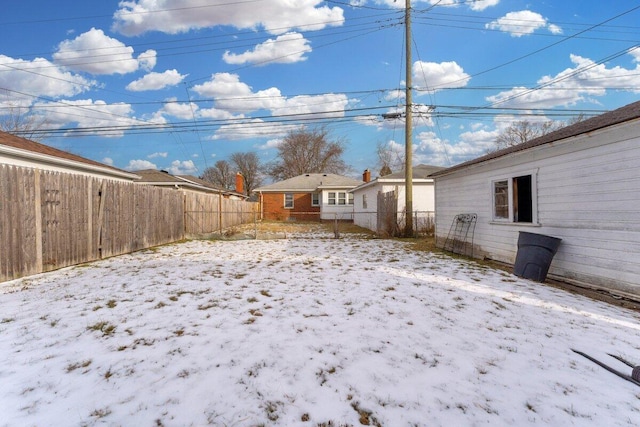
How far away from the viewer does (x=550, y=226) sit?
249 inches

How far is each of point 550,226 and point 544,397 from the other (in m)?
5.08

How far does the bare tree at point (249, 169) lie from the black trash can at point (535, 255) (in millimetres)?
48678

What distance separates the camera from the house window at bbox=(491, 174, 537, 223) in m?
7.29

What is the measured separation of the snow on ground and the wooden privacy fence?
0.78 meters

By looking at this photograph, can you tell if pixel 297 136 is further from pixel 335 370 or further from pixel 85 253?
pixel 335 370

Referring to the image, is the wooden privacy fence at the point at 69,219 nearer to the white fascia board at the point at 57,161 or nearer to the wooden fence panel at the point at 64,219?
the wooden fence panel at the point at 64,219

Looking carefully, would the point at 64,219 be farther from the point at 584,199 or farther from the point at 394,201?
the point at 394,201

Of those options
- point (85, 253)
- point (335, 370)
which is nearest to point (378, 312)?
point (335, 370)

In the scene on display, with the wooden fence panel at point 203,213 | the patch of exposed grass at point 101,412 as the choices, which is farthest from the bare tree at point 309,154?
the patch of exposed grass at point 101,412

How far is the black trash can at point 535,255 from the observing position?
6.01 metres

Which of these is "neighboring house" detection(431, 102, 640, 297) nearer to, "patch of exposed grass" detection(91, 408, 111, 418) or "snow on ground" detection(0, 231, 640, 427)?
"snow on ground" detection(0, 231, 640, 427)

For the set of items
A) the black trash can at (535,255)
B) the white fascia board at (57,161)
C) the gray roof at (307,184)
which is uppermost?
the gray roof at (307,184)

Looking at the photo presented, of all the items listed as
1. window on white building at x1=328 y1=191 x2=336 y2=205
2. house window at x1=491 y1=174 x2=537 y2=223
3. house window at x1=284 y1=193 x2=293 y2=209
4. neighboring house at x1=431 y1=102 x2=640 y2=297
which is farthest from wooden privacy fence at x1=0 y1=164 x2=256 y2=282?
house window at x1=284 y1=193 x2=293 y2=209

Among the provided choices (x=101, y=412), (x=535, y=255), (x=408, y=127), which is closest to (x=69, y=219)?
(x=101, y=412)
